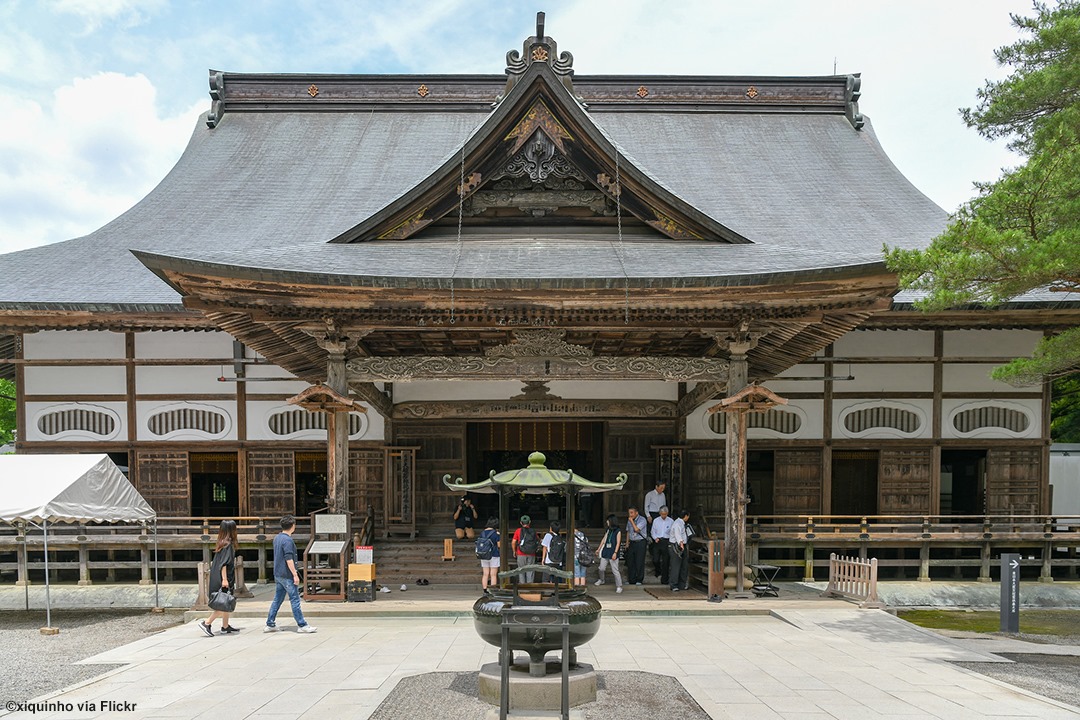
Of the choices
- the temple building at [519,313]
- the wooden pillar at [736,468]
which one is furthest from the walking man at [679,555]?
the temple building at [519,313]

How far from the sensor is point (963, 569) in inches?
651

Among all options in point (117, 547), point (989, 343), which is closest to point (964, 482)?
point (989, 343)

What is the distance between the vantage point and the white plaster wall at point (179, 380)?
16219 millimetres

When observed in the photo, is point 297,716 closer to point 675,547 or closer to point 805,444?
point 675,547

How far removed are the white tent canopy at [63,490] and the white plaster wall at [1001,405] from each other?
1523 cm

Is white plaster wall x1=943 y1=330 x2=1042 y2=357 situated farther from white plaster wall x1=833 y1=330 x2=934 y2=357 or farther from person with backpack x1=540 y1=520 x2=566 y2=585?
person with backpack x1=540 y1=520 x2=566 y2=585

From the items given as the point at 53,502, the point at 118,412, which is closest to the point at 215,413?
the point at 118,412

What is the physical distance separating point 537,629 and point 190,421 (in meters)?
12.1

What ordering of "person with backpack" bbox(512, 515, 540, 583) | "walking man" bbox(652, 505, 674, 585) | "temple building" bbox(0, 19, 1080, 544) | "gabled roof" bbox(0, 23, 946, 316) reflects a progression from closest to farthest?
"person with backpack" bbox(512, 515, 540, 583) → "temple building" bbox(0, 19, 1080, 544) → "gabled roof" bbox(0, 23, 946, 316) → "walking man" bbox(652, 505, 674, 585)

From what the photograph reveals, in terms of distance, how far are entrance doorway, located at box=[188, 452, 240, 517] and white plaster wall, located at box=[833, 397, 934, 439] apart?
1236cm

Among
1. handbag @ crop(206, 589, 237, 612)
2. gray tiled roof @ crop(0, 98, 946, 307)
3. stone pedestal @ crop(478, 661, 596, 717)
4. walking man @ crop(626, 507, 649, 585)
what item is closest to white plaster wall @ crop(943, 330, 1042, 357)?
gray tiled roof @ crop(0, 98, 946, 307)

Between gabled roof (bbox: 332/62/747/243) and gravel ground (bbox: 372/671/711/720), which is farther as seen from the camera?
gabled roof (bbox: 332/62/747/243)

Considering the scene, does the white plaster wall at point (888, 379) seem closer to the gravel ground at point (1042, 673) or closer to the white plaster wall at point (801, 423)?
the white plaster wall at point (801, 423)

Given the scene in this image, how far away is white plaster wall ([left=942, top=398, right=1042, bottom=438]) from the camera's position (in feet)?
53.5
